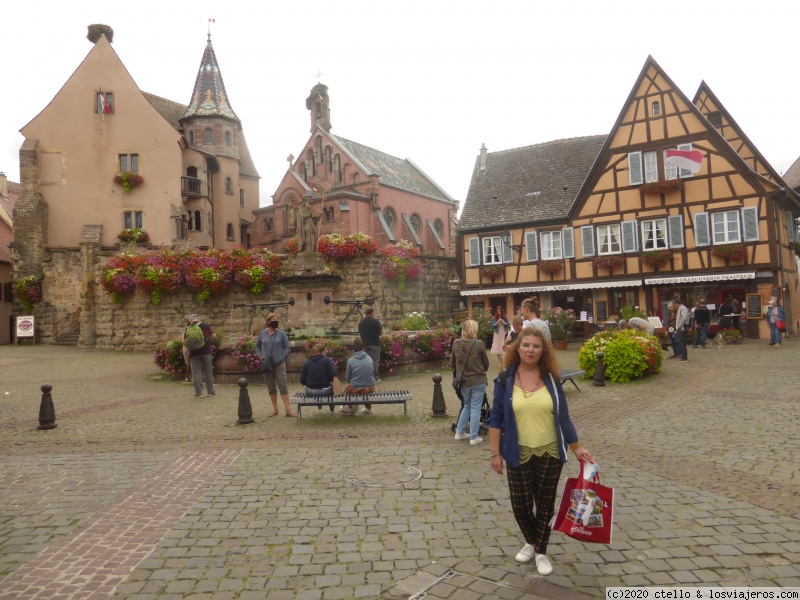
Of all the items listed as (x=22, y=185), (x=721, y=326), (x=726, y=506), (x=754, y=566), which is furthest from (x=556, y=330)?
(x=22, y=185)

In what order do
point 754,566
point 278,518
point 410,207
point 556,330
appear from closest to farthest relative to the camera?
1. point 754,566
2. point 278,518
3. point 556,330
4. point 410,207

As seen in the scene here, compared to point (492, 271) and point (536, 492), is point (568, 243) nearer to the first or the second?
point (492, 271)

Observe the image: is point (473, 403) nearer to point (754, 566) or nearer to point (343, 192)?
point (754, 566)

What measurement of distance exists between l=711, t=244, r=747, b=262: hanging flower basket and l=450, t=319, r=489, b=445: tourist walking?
2018 cm

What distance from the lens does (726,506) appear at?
5.55 m

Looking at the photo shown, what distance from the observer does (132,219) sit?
3431cm

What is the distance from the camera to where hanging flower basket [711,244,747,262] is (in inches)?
965

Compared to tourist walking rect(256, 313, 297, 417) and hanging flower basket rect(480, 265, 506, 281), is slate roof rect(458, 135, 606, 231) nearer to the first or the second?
hanging flower basket rect(480, 265, 506, 281)

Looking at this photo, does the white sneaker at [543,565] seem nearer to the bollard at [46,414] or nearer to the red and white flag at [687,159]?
the bollard at [46,414]

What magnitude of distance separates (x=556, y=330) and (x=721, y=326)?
6114mm

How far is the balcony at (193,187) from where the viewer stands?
36.7 metres

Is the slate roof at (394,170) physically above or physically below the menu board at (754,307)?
above

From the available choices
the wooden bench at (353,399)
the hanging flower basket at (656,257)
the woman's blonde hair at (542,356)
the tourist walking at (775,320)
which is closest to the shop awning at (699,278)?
the hanging flower basket at (656,257)

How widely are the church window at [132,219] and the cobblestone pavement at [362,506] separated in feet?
83.4
